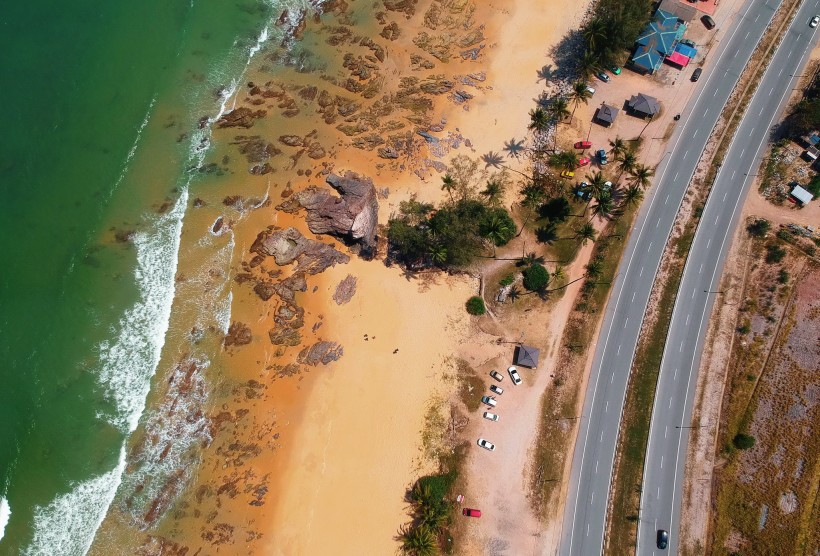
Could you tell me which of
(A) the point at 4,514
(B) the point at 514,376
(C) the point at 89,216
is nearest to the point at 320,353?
(B) the point at 514,376

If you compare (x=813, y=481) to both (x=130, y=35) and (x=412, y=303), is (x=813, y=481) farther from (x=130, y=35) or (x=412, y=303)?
(x=130, y=35)

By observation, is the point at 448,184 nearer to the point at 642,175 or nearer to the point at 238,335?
→ the point at 642,175

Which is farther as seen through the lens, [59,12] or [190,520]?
[59,12]

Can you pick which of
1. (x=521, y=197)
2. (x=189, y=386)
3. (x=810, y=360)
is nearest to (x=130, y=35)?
(x=189, y=386)

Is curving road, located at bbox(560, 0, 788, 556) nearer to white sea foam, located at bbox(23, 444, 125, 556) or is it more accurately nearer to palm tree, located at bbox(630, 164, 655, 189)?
palm tree, located at bbox(630, 164, 655, 189)

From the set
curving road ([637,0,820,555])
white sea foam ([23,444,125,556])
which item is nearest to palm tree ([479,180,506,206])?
curving road ([637,0,820,555])

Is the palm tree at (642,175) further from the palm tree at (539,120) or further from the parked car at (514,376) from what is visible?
the parked car at (514,376)
